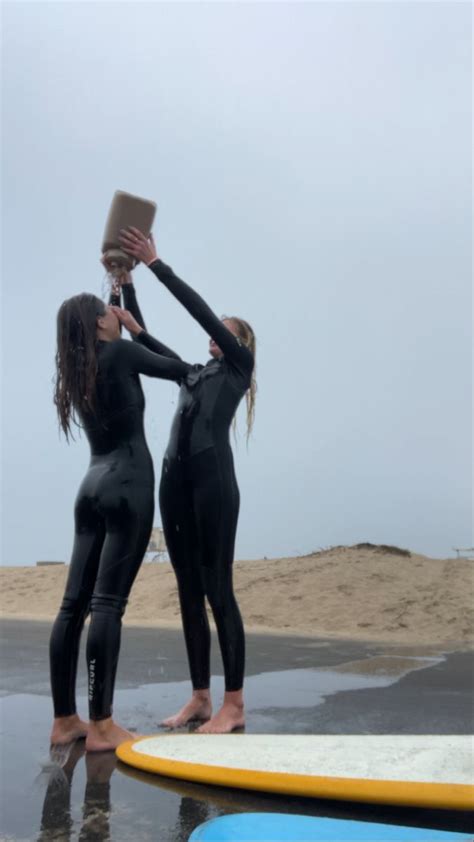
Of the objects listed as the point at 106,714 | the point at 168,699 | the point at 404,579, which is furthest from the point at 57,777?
the point at 404,579

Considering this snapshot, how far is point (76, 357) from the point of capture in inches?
138

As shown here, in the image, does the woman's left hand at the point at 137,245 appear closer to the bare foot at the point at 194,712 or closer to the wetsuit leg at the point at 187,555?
the wetsuit leg at the point at 187,555

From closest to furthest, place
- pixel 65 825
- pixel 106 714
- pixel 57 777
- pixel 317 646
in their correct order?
pixel 65 825 → pixel 57 777 → pixel 106 714 → pixel 317 646

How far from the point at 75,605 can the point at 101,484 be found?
564mm

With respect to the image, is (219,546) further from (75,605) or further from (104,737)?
(104,737)

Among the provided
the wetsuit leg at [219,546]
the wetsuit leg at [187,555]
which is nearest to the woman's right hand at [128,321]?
the wetsuit leg at [187,555]

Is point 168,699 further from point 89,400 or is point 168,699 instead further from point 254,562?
point 254,562

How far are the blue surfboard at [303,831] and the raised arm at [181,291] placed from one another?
2.26 metres

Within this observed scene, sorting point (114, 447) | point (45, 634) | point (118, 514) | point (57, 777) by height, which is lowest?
point (45, 634)

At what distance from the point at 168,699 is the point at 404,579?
9.08 m

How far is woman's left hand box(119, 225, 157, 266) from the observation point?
3775 millimetres

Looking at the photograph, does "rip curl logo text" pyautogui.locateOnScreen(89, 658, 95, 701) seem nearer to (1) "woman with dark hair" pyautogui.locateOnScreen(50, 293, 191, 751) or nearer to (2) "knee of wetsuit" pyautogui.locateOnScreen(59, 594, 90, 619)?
(1) "woman with dark hair" pyautogui.locateOnScreen(50, 293, 191, 751)

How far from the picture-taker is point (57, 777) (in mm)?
2725

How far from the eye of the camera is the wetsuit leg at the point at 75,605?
332 centimetres
